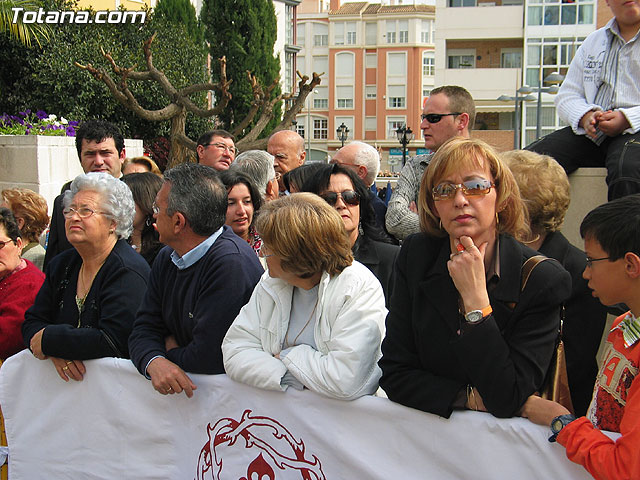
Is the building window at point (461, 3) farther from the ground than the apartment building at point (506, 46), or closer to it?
farther from the ground

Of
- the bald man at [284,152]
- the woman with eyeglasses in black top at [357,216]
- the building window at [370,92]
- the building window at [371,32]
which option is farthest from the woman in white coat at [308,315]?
the building window at [371,32]

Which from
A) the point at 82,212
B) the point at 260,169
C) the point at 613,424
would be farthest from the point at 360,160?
the point at 613,424

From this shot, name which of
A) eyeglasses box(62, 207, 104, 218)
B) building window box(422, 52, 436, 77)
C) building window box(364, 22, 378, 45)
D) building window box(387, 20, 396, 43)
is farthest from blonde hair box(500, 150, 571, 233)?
building window box(364, 22, 378, 45)

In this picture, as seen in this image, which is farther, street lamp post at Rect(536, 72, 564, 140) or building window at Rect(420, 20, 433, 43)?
building window at Rect(420, 20, 433, 43)

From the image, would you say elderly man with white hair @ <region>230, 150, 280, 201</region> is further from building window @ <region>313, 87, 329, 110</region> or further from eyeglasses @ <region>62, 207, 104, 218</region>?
building window @ <region>313, 87, 329, 110</region>

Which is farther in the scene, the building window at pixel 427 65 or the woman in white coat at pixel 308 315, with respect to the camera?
the building window at pixel 427 65

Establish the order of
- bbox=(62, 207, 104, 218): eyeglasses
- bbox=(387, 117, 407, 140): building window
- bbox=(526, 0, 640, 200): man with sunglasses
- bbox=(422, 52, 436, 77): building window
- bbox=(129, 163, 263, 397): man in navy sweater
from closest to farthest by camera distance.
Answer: bbox=(129, 163, 263, 397): man in navy sweater
bbox=(62, 207, 104, 218): eyeglasses
bbox=(526, 0, 640, 200): man with sunglasses
bbox=(387, 117, 407, 140): building window
bbox=(422, 52, 436, 77): building window

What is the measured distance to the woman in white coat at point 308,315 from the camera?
8.89ft

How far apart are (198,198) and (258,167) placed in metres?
1.95

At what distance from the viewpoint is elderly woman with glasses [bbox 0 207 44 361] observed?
3943mm

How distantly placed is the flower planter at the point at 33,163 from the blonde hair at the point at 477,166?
854cm

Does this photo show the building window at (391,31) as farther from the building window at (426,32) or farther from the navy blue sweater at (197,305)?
the navy blue sweater at (197,305)

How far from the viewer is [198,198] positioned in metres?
3.33

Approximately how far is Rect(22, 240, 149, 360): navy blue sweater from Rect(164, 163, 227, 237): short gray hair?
1.64 feet
